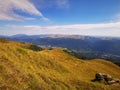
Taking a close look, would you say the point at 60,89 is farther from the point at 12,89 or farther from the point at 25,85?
the point at 12,89

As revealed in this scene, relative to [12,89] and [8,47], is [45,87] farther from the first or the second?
[8,47]

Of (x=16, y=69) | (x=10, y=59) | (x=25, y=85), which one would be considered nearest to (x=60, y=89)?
(x=25, y=85)

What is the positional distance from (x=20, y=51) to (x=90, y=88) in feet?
72.6

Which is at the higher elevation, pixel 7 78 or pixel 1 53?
pixel 1 53

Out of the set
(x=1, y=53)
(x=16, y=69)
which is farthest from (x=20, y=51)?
(x=16, y=69)

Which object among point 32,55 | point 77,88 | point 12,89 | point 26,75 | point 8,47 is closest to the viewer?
point 12,89

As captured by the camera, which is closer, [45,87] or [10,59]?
[45,87]

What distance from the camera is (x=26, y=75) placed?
129 feet

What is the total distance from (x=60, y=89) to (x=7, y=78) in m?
11.6

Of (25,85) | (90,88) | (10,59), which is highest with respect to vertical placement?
(10,59)

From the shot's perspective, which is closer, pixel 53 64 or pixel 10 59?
pixel 10 59

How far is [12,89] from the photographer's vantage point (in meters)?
34.1

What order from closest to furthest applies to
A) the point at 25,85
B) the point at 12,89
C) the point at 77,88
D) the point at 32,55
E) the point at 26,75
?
the point at 12,89 → the point at 25,85 → the point at 26,75 → the point at 77,88 → the point at 32,55

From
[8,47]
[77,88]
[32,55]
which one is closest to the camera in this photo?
[77,88]
